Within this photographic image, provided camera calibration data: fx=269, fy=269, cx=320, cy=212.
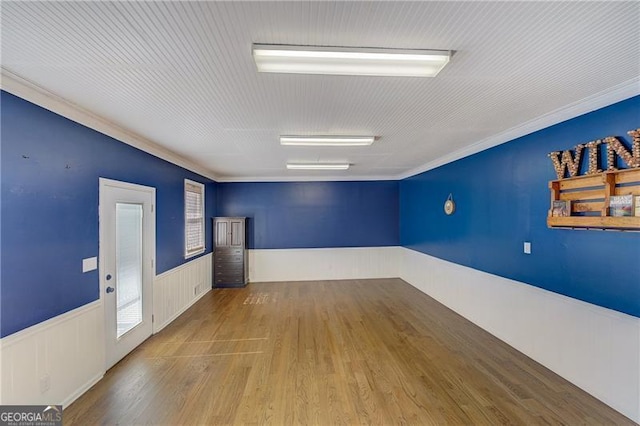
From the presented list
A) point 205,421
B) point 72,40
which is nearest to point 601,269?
point 205,421

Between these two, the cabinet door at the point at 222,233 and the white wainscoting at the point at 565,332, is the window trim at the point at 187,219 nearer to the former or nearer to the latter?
the cabinet door at the point at 222,233

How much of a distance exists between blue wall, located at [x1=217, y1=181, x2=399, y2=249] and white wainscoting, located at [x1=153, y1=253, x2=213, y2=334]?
148 cm

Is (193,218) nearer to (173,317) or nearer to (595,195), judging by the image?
(173,317)

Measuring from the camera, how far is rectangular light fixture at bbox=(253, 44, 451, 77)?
5.27 ft

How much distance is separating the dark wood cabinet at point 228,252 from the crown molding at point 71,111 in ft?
8.16

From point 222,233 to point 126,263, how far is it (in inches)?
119

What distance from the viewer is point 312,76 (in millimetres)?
1911

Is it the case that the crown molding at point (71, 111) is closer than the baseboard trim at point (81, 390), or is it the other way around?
the crown molding at point (71, 111)

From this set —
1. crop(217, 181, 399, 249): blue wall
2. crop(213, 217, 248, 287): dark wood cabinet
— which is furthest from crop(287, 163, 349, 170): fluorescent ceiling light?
crop(213, 217, 248, 287): dark wood cabinet

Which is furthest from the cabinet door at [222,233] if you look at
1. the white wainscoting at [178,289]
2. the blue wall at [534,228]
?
the blue wall at [534,228]

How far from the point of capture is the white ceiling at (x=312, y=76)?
1.33 meters

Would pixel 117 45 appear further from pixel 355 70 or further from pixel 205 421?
pixel 205 421

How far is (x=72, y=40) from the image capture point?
151cm

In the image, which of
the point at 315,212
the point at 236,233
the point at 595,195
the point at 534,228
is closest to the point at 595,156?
the point at 595,195
